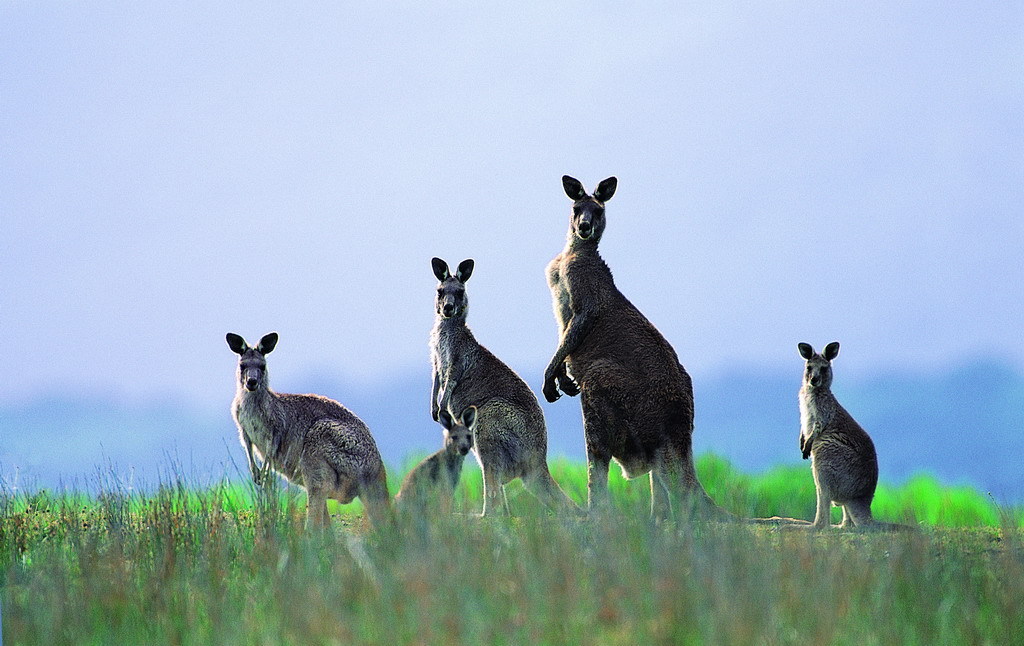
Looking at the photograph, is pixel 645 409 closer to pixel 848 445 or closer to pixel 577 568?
pixel 848 445

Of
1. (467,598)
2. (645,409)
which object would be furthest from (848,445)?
(467,598)

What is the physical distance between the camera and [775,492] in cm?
1291

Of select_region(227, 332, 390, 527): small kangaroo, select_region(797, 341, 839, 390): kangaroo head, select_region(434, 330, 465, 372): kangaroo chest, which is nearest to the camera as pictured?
select_region(227, 332, 390, 527): small kangaroo

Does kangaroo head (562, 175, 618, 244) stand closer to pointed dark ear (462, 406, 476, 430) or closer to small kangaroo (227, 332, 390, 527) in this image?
pointed dark ear (462, 406, 476, 430)

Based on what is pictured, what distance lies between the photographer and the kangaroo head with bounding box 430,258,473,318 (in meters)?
10.5

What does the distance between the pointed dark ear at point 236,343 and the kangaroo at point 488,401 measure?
1.78m

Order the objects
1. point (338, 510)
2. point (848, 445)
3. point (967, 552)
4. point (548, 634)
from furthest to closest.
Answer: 1. point (338, 510)
2. point (848, 445)
3. point (967, 552)
4. point (548, 634)

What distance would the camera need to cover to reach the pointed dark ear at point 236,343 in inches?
Answer: 392

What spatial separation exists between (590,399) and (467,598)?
4066 mm

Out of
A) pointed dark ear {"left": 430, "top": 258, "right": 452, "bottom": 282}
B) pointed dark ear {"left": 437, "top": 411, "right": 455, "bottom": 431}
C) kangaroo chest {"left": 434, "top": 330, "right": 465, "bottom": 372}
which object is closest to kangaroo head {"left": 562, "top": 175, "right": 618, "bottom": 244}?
pointed dark ear {"left": 430, "top": 258, "right": 452, "bottom": 282}

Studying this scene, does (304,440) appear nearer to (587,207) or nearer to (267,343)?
(267,343)

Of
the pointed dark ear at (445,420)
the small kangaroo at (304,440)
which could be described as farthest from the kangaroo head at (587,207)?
the small kangaroo at (304,440)

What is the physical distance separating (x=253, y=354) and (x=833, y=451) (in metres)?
5.05

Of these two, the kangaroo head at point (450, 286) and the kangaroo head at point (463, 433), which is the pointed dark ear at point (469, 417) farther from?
the kangaroo head at point (450, 286)
